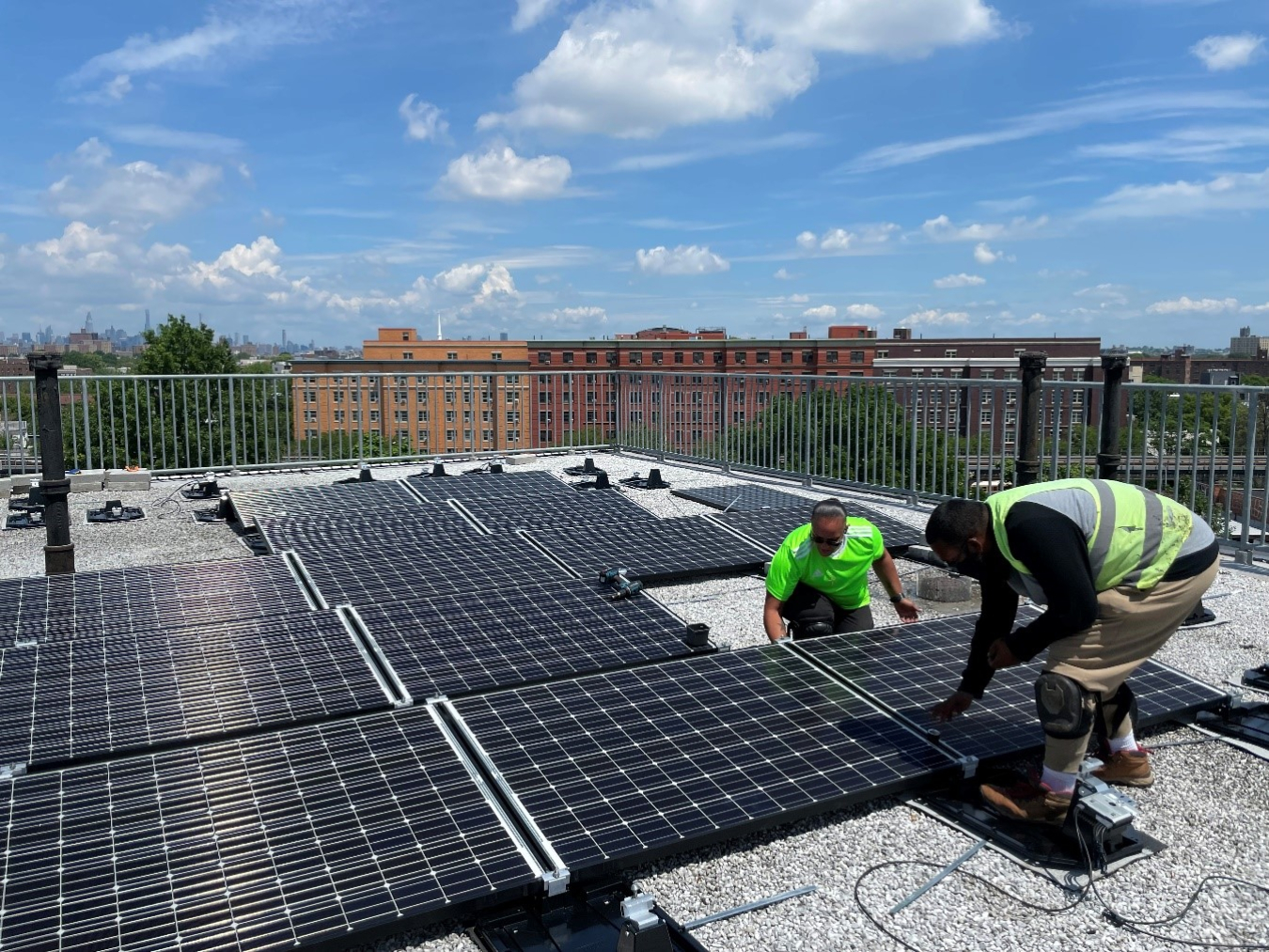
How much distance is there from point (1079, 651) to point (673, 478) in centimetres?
1021

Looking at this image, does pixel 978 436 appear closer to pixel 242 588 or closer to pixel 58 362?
pixel 242 588

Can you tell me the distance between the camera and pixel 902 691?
504cm

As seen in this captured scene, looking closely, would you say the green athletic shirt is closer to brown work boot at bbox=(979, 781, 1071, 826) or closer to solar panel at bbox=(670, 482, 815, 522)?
brown work boot at bbox=(979, 781, 1071, 826)

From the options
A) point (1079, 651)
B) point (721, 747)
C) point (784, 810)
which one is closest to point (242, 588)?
point (721, 747)

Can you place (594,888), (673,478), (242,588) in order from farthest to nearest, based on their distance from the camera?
(673,478) → (242,588) → (594,888)

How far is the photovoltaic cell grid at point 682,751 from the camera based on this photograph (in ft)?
12.8

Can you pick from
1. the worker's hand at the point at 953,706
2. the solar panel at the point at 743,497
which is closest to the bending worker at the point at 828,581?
the worker's hand at the point at 953,706

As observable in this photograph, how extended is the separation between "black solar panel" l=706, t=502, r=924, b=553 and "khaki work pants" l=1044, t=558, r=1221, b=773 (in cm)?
496

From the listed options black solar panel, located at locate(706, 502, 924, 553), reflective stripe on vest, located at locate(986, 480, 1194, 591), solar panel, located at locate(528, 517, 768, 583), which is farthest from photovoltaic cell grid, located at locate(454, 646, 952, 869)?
black solar panel, located at locate(706, 502, 924, 553)

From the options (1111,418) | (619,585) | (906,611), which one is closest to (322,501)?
(619,585)

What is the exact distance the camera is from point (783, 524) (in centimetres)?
985

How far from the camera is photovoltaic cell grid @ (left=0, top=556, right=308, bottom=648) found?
5926 millimetres

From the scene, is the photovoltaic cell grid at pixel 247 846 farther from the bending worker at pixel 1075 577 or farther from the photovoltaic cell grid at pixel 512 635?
the bending worker at pixel 1075 577

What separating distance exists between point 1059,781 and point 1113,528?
1113 millimetres
